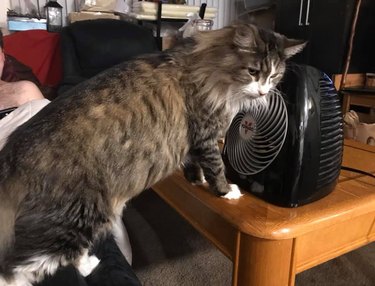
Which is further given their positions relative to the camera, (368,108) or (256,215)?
(368,108)

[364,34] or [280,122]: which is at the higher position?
[364,34]

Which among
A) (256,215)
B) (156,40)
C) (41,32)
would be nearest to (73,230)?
(256,215)

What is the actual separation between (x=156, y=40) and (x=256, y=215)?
215 cm

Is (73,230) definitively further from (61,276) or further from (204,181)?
(204,181)

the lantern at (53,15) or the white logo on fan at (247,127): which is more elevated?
the lantern at (53,15)

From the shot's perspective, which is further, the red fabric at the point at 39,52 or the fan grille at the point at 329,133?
the red fabric at the point at 39,52

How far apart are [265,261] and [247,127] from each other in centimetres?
34

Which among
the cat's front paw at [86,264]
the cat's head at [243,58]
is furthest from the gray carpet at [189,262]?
the cat's head at [243,58]

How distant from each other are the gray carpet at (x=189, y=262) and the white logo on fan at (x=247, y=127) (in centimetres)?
80

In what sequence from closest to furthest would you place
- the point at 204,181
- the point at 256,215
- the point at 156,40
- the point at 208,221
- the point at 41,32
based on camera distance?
the point at 256,215
the point at 208,221
the point at 204,181
the point at 41,32
the point at 156,40

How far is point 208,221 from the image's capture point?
835 millimetres

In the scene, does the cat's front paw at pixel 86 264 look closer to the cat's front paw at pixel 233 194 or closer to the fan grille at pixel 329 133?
the cat's front paw at pixel 233 194

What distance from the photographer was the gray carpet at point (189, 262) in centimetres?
139

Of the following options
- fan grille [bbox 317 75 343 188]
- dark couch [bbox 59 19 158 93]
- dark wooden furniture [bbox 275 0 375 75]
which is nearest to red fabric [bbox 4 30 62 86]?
dark couch [bbox 59 19 158 93]
